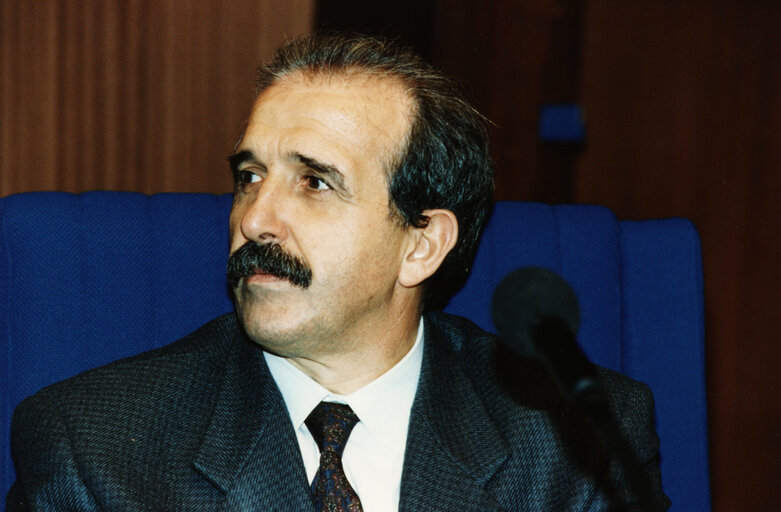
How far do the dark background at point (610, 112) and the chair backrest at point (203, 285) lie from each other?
905mm

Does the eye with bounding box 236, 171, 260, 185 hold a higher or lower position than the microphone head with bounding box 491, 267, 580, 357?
higher

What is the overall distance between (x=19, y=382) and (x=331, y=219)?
0.64 meters

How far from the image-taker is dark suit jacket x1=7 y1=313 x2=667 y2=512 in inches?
57.5

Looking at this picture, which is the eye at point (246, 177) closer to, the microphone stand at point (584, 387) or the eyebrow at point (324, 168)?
the eyebrow at point (324, 168)

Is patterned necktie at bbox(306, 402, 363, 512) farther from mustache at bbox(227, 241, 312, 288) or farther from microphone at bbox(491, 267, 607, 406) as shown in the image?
microphone at bbox(491, 267, 607, 406)

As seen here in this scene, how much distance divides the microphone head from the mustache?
1.79 ft

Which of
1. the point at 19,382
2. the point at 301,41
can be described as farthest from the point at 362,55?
the point at 19,382

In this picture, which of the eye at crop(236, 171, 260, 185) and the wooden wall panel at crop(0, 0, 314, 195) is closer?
the eye at crop(236, 171, 260, 185)

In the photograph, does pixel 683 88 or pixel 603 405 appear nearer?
pixel 603 405

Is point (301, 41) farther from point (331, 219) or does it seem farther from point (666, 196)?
point (666, 196)

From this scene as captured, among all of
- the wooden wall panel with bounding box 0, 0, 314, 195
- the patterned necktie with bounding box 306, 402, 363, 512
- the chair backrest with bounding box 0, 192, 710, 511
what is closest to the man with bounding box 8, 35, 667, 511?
the patterned necktie with bounding box 306, 402, 363, 512

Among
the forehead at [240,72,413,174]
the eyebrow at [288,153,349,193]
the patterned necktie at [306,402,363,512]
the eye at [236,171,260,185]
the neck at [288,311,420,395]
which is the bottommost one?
the patterned necktie at [306,402,363,512]

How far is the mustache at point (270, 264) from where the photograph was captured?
62.1 inches

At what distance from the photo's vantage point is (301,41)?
1.84 m
